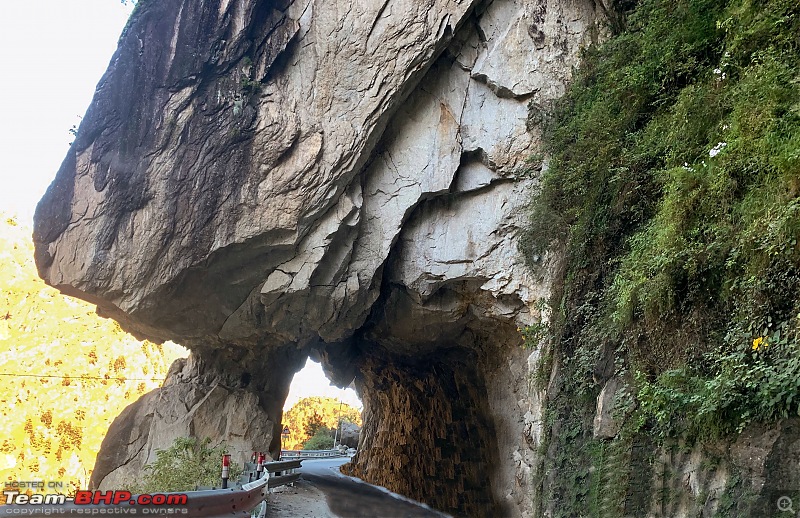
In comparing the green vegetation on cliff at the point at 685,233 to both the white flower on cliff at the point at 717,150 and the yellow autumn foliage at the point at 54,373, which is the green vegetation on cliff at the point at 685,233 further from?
the yellow autumn foliage at the point at 54,373

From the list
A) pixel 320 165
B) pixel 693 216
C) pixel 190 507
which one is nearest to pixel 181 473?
pixel 190 507

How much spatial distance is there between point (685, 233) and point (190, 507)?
17.9 ft

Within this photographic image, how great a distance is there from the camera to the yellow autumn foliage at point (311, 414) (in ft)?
173

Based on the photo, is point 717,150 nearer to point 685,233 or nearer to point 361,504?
point 685,233

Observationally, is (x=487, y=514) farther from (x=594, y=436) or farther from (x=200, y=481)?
(x=594, y=436)

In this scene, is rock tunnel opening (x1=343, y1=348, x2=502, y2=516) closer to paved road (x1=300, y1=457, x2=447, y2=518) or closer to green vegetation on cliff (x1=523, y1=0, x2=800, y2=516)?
paved road (x1=300, y1=457, x2=447, y2=518)

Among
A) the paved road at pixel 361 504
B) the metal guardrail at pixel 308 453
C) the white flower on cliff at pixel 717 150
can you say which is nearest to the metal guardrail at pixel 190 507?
the paved road at pixel 361 504

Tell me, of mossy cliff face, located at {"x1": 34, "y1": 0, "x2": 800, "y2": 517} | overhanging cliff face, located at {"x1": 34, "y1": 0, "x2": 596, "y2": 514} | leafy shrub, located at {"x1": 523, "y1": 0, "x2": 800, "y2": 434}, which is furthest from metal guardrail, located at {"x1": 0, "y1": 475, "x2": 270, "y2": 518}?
overhanging cliff face, located at {"x1": 34, "y1": 0, "x2": 596, "y2": 514}

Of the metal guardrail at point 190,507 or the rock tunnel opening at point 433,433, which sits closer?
the metal guardrail at point 190,507

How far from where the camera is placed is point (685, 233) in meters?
5.37

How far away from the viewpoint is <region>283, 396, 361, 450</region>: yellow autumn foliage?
5259cm

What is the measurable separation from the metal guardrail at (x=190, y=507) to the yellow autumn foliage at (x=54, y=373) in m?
27.9

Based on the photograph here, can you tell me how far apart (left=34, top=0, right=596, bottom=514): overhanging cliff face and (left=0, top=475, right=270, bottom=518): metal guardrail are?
19.3 feet

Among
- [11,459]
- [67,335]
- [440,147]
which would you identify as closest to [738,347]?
[440,147]
